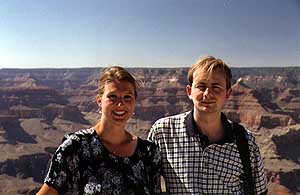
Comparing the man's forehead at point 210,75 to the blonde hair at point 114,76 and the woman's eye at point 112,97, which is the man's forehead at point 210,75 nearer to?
the blonde hair at point 114,76

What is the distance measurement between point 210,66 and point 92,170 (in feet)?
3.00

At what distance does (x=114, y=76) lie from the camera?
2434mm

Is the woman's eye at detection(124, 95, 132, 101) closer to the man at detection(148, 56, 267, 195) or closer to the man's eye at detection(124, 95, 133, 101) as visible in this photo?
the man's eye at detection(124, 95, 133, 101)

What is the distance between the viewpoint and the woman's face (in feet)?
8.00

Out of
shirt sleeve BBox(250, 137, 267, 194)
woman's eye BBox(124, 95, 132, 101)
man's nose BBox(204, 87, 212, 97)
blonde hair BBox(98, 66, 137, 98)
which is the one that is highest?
blonde hair BBox(98, 66, 137, 98)

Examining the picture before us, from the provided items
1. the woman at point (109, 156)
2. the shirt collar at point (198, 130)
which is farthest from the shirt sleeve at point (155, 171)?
the shirt collar at point (198, 130)

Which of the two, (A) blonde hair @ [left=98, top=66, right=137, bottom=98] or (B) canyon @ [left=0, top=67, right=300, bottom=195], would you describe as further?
(B) canyon @ [left=0, top=67, right=300, bottom=195]

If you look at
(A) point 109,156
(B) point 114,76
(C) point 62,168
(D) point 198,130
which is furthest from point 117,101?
(D) point 198,130

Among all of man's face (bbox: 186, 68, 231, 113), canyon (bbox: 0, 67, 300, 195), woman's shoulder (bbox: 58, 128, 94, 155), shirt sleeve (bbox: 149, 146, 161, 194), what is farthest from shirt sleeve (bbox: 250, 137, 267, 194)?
canyon (bbox: 0, 67, 300, 195)

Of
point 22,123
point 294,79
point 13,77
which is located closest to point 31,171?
point 22,123

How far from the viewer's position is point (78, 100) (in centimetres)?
7944

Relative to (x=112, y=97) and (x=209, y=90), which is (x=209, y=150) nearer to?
(x=209, y=90)

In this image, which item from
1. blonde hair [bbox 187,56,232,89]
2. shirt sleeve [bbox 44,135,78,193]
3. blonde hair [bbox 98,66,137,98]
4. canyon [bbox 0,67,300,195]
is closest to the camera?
shirt sleeve [bbox 44,135,78,193]

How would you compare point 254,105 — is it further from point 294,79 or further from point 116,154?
point 116,154
